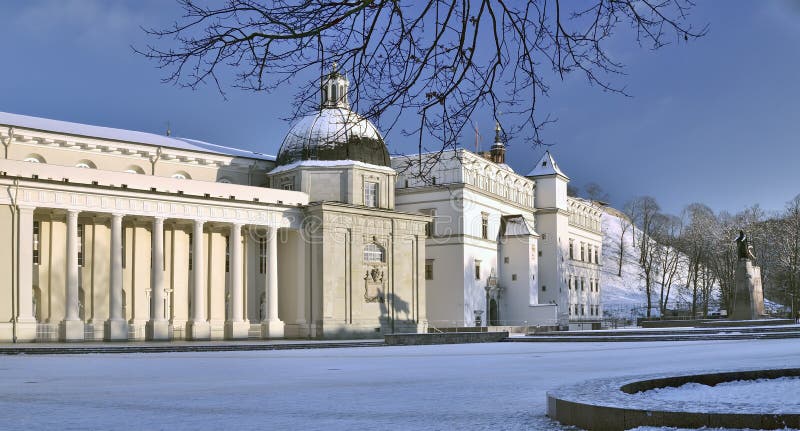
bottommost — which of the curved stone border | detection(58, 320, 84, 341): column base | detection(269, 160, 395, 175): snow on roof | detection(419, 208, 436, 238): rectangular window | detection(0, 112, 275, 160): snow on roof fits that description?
detection(58, 320, 84, 341): column base

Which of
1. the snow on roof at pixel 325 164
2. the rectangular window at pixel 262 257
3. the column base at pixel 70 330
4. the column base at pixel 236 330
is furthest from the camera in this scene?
the snow on roof at pixel 325 164

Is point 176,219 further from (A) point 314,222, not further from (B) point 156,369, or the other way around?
(B) point 156,369

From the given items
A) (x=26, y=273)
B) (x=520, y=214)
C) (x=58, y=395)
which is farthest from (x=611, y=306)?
(x=58, y=395)

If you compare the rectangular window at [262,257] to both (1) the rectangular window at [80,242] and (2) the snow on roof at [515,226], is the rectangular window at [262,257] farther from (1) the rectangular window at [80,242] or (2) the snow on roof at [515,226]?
(2) the snow on roof at [515,226]

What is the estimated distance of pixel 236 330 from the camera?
179 ft

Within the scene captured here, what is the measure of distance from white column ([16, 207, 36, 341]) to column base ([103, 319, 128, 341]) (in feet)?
13.1

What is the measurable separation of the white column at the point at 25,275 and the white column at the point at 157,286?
6600mm

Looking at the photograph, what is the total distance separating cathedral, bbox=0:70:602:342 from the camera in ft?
159

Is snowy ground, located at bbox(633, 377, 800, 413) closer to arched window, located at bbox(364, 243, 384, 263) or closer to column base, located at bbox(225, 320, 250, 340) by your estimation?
column base, located at bbox(225, 320, 250, 340)

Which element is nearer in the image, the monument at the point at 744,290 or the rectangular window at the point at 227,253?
the monument at the point at 744,290

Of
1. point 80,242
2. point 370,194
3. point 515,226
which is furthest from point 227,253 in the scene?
point 515,226

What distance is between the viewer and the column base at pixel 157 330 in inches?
1994

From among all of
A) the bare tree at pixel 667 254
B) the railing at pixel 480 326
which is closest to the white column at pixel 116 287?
the railing at pixel 480 326

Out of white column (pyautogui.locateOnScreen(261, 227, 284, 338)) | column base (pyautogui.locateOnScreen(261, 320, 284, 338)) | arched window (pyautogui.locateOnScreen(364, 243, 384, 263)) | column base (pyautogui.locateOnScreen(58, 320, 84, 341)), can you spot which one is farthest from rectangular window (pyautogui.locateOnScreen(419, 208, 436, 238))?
column base (pyautogui.locateOnScreen(58, 320, 84, 341))
